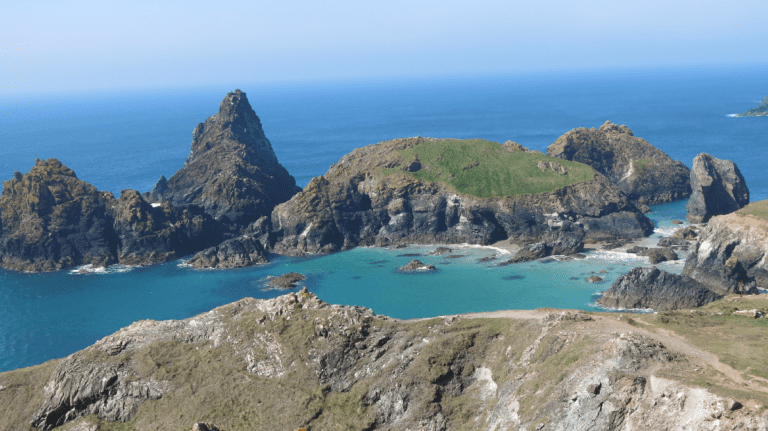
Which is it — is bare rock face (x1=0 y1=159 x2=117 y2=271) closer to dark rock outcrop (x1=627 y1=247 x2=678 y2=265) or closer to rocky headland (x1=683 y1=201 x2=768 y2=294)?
dark rock outcrop (x1=627 y1=247 x2=678 y2=265)

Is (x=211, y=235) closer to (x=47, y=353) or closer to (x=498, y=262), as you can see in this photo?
(x=47, y=353)

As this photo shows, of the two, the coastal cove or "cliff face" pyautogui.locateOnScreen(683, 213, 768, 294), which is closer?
"cliff face" pyautogui.locateOnScreen(683, 213, 768, 294)

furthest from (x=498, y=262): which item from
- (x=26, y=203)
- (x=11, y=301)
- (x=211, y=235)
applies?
(x=26, y=203)

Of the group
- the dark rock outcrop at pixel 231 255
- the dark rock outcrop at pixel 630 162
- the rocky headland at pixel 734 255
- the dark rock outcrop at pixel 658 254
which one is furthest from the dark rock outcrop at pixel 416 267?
the dark rock outcrop at pixel 630 162

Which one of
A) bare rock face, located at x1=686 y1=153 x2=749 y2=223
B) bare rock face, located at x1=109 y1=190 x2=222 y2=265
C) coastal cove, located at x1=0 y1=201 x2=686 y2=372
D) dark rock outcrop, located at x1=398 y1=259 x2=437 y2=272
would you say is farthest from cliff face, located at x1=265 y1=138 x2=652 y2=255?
bare rock face, located at x1=109 y1=190 x2=222 y2=265

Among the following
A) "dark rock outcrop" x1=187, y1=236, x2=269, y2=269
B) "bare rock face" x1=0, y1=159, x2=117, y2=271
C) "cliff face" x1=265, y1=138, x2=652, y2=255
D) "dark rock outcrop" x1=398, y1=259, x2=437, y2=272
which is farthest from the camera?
"cliff face" x1=265, y1=138, x2=652, y2=255

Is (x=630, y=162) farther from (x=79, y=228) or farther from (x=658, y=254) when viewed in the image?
(x=79, y=228)

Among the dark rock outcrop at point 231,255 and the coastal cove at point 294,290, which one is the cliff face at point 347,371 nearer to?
the coastal cove at point 294,290
